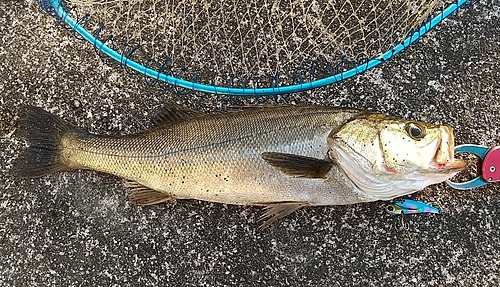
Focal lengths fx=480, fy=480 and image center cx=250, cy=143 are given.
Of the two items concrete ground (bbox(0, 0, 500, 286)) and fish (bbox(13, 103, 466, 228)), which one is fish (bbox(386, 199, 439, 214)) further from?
fish (bbox(13, 103, 466, 228))

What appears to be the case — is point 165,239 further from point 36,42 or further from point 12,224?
point 36,42

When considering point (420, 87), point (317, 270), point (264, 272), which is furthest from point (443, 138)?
point (264, 272)

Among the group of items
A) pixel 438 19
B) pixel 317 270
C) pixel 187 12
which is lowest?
pixel 317 270

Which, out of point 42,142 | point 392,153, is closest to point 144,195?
point 42,142

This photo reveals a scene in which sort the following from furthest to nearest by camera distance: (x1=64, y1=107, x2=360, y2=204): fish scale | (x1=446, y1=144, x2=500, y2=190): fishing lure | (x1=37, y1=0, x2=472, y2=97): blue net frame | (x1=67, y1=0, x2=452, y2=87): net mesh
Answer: (x1=67, y1=0, x2=452, y2=87): net mesh < (x1=37, y1=0, x2=472, y2=97): blue net frame < (x1=446, y1=144, x2=500, y2=190): fishing lure < (x1=64, y1=107, x2=360, y2=204): fish scale

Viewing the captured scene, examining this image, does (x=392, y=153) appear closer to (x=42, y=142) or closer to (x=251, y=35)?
(x=251, y=35)

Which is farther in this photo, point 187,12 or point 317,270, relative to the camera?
point 187,12

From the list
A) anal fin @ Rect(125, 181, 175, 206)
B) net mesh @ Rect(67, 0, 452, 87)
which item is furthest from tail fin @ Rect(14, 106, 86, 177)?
net mesh @ Rect(67, 0, 452, 87)
